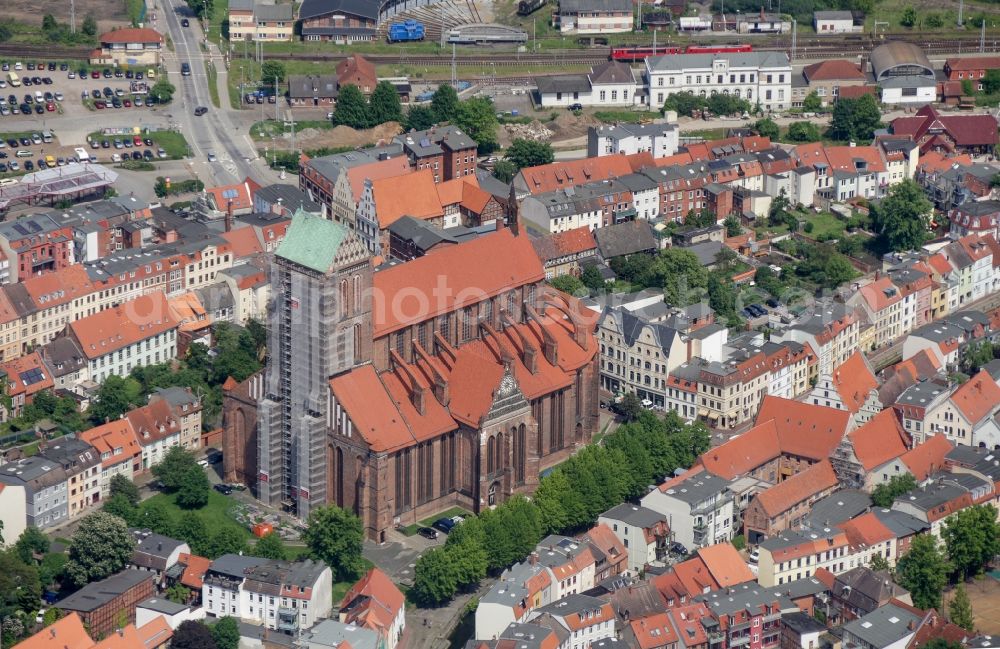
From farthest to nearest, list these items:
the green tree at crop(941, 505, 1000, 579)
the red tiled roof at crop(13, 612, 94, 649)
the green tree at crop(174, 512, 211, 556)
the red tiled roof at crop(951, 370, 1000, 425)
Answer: the red tiled roof at crop(951, 370, 1000, 425)
the green tree at crop(941, 505, 1000, 579)
the green tree at crop(174, 512, 211, 556)
the red tiled roof at crop(13, 612, 94, 649)

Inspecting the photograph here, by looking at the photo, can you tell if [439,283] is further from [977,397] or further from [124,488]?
[977,397]

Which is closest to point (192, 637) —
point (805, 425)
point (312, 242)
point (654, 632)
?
point (312, 242)

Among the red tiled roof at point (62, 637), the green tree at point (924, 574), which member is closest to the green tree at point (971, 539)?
the green tree at point (924, 574)

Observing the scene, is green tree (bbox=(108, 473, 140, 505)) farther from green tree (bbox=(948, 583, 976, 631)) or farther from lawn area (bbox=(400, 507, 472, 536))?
green tree (bbox=(948, 583, 976, 631))

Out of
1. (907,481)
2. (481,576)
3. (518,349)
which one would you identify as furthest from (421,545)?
(907,481)

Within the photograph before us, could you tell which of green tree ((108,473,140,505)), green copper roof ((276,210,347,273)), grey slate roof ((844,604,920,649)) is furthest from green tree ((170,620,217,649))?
grey slate roof ((844,604,920,649))

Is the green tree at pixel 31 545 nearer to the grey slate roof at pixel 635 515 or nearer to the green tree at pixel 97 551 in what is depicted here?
the green tree at pixel 97 551
